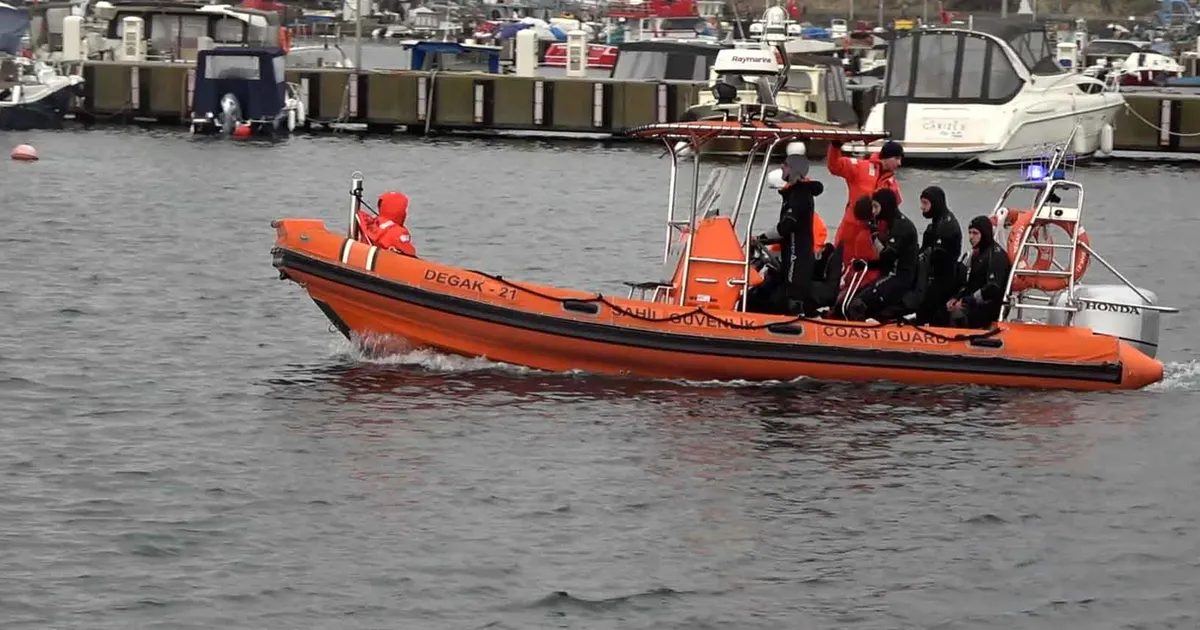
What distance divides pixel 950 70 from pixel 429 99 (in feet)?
37.4

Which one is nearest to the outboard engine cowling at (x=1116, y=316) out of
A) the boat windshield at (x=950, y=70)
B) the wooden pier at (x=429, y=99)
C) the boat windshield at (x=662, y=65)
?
the boat windshield at (x=950, y=70)

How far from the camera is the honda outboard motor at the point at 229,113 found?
132 feet

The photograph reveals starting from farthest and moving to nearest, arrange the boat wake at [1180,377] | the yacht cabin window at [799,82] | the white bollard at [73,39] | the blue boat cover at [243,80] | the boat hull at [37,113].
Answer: the white bollard at [73,39], the boat hull at [37,113], the blue boat cover at [243,80], the yacht cabin window at [799,82], the boat wake at [1180,377]

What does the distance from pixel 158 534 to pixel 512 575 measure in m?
2.03

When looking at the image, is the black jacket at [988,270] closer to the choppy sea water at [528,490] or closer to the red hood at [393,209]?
the choppy sea water at [528,490]

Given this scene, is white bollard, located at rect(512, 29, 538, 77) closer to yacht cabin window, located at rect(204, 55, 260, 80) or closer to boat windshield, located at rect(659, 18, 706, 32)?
yacht cabin window, located at rect(204, 55, 260, 80)

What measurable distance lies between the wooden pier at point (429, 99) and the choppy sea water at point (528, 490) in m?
20.4

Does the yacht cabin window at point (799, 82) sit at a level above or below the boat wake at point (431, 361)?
above

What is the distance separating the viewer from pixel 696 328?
1569 cm

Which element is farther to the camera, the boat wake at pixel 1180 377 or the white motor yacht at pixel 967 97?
the white motor yacht at pixel 967 97

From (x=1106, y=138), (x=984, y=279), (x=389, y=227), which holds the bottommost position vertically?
(x=1106, y=138)

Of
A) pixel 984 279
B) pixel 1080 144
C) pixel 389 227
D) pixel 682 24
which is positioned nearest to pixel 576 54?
pixel 1080 144

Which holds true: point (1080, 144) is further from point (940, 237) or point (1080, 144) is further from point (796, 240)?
point (796, 240)

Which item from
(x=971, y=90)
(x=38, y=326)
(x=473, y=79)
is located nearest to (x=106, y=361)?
(x=38, y=326)
